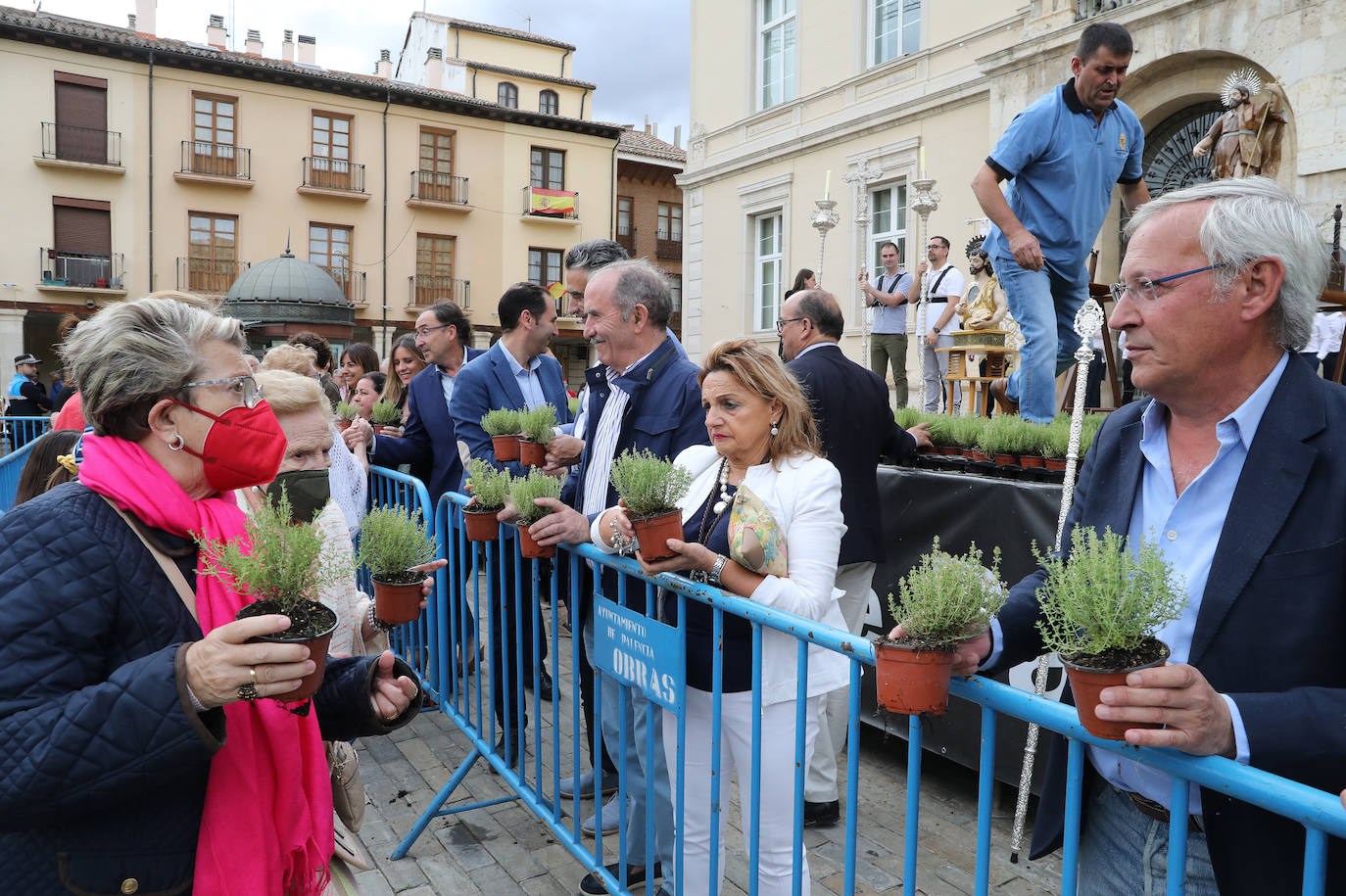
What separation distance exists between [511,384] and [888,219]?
1310 centimetres

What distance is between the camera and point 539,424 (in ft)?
12.9

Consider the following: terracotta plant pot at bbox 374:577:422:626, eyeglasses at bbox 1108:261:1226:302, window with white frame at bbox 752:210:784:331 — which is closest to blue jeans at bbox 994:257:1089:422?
eyeglasses at bbox 1108:261:1226:302

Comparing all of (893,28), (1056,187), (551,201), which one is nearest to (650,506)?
(1056,187)

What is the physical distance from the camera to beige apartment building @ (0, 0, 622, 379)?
86.9ft

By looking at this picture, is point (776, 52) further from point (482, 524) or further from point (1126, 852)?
point (1126, 852)

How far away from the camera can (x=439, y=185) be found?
109 ft

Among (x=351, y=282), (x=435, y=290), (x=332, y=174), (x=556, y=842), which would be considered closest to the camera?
(x=556, y=842)

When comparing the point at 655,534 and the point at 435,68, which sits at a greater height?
the point at 435,68

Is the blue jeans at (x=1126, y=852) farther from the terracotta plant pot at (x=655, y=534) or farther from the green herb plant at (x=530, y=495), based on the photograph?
the green herb plant at (x=530, y=495)

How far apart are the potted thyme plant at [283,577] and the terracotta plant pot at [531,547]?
1.35 metres

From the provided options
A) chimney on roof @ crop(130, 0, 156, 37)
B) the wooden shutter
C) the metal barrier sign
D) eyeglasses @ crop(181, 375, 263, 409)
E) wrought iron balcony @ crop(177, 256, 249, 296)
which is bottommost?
the metal barrier sign

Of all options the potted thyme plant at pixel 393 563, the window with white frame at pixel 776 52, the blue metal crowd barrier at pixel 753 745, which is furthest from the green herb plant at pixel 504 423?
the window with white frame at pixel 776 52

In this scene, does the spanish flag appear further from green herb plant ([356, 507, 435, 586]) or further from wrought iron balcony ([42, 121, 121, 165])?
green herb plant ([356, 507, 435, 586])

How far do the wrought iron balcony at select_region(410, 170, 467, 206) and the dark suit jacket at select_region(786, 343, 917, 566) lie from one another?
30.9 metres
